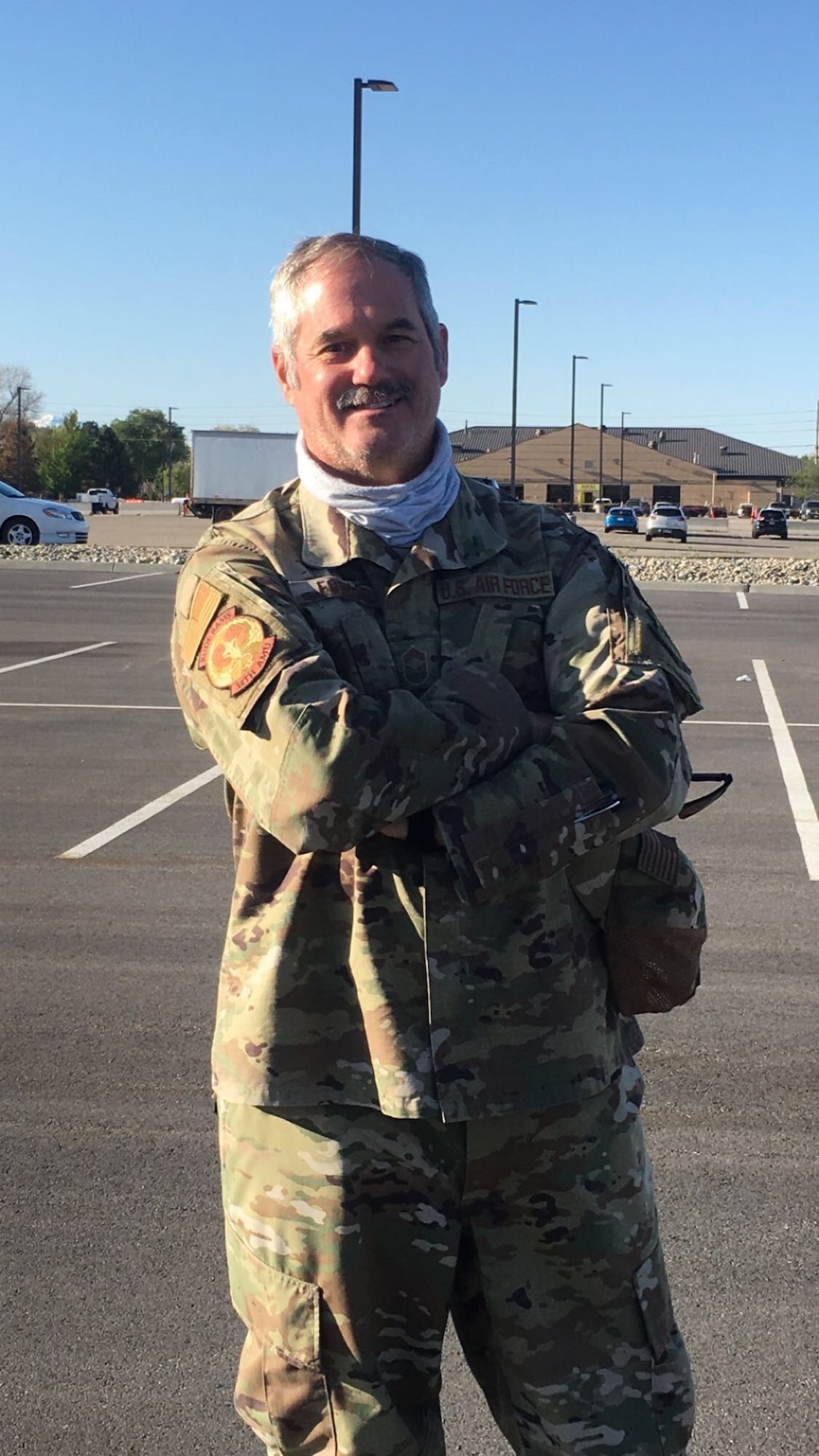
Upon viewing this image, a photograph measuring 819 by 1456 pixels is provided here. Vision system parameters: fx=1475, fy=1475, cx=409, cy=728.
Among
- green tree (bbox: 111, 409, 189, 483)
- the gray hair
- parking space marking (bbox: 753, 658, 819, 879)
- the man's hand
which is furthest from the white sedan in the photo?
green tree (bbox: 111, 409, 189, 483)

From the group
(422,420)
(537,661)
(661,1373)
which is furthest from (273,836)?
(661,1373)

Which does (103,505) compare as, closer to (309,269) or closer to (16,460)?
(16,460)

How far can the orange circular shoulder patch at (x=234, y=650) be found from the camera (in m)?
2.17

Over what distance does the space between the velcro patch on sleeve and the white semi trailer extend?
172ft

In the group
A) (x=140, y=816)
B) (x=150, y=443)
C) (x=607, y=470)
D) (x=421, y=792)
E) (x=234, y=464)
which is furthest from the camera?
(x=150, y=443)

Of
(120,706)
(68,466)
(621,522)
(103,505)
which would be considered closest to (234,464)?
(621,522)

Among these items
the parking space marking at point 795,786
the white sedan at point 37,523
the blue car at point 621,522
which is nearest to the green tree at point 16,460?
the blue car at point 621,522

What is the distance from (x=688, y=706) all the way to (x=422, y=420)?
63 cm

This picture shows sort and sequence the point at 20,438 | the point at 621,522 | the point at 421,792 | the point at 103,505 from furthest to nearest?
the point at 20,438 < the point at 103,505 < the point at 621,522 < the point at 421,792

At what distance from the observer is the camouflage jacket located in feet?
6.93

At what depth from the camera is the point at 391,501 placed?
7.44 feet

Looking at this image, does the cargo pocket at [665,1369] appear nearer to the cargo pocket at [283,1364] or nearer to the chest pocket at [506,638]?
the cargo pocket at [283,1364]

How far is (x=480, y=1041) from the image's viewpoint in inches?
84.7

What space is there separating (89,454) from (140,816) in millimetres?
125741
